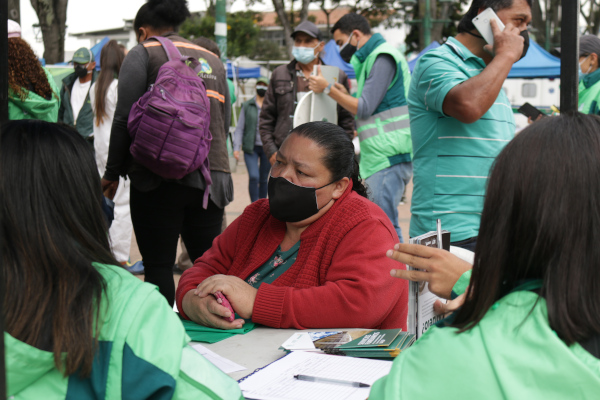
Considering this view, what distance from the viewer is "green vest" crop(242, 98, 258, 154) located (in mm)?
9359

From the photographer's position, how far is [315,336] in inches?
79.0

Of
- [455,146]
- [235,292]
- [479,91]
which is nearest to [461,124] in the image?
[455,146]

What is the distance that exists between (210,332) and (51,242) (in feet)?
2.97

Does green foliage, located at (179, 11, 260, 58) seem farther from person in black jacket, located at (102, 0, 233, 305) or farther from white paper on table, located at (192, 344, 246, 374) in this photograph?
white paper on table, located at (192, 344, 246, 374)

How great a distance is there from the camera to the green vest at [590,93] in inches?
192

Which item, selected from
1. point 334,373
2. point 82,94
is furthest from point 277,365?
point 82,94

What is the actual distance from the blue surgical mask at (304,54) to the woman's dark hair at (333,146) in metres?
2.87

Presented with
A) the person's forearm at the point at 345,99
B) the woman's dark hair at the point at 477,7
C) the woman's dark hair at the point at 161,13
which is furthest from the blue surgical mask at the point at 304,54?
the woman's dark hair at the point at 477,7

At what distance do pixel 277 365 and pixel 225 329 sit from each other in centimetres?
43

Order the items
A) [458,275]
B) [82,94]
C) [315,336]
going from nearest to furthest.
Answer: [458,275]
[315,336]
[82,94]

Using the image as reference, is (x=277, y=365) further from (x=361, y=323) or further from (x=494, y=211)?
(x=494, y=211)

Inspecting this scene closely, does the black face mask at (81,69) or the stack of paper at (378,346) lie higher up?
the black face mask at (81,69)

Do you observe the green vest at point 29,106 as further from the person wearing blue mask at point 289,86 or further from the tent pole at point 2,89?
the tent pole at point 2,89

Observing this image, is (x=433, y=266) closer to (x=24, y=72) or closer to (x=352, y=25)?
(x=24, y=72)
